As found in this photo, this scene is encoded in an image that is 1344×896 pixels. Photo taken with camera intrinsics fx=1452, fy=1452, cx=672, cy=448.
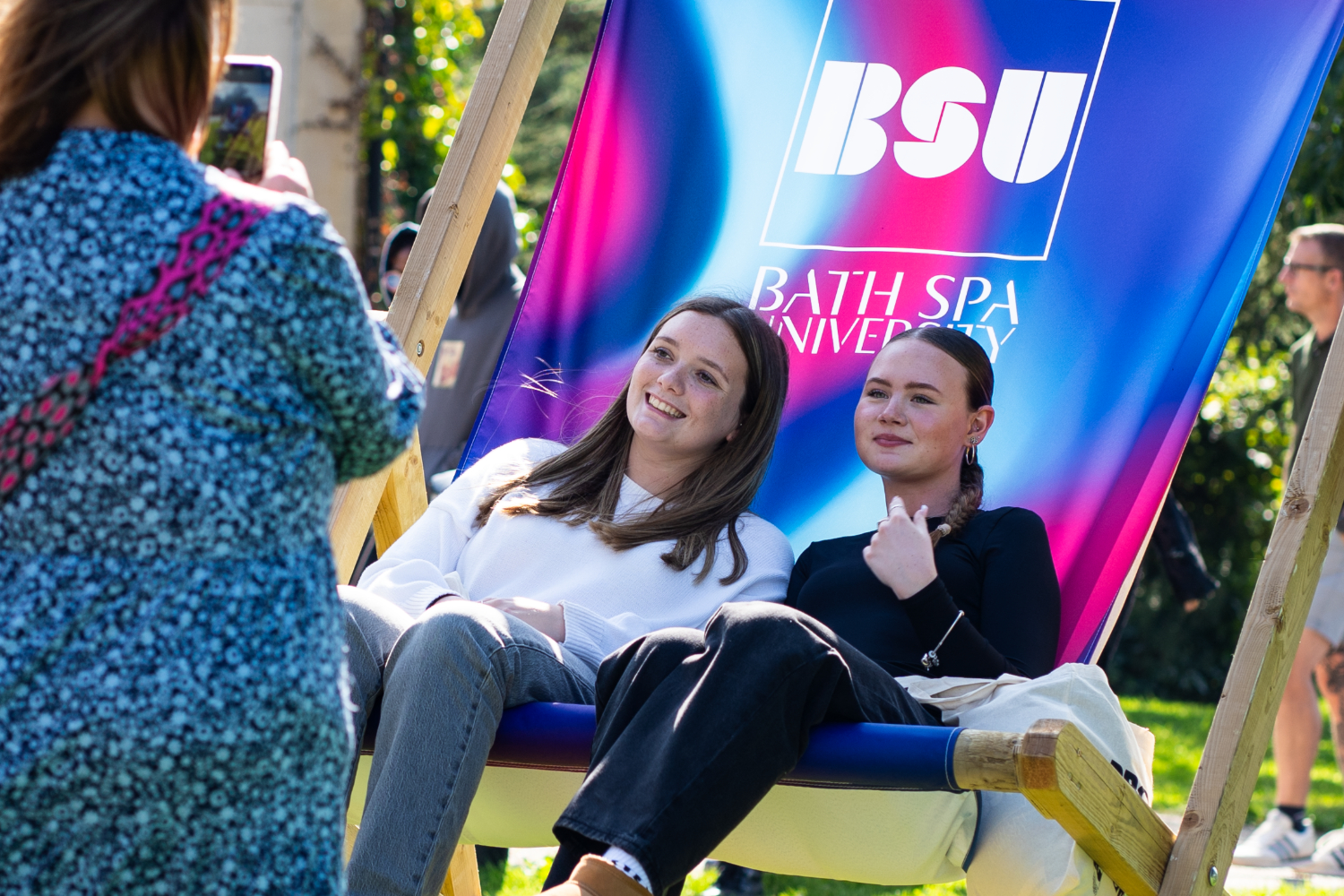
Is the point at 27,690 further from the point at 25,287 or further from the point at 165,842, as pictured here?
the point at 25,287

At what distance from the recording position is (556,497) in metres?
2.62

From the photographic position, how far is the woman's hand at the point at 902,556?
2223mm

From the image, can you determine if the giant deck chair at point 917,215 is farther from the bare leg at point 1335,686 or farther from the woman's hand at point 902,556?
the bare leg at point 1335,686

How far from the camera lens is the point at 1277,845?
4047 millimetres

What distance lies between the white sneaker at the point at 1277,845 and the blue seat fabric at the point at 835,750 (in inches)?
101

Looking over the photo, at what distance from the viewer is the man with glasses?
413cm

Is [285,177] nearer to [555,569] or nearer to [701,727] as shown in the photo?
[701,727]

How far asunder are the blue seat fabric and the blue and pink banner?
79cm

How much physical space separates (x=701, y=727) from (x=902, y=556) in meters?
0.58

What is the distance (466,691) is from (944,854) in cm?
70

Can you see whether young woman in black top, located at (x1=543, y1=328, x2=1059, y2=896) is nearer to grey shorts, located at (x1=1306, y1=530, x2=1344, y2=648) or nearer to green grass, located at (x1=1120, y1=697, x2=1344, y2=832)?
green grass, located at (x1=1120, y1=697, x2=1344, y2=832)

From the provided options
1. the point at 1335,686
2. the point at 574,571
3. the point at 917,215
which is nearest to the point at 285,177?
the point at 574,571

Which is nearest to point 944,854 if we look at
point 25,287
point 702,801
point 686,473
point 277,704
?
point 702,801

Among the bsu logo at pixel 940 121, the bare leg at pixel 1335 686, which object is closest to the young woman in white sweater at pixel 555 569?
the bsu logo at pixel 940 121
